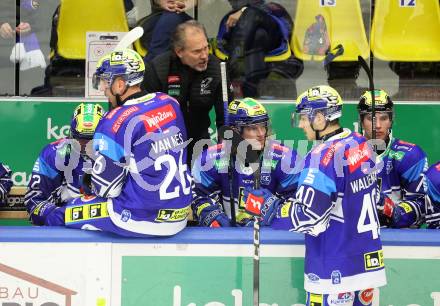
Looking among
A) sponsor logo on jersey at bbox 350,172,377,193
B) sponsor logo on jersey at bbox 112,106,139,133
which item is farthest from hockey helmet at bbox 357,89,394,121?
sponsor logo on jersey at bbox 112,106,139,133

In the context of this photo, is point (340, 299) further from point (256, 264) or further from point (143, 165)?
point (143, 165)

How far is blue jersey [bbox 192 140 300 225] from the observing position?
5.75 metres

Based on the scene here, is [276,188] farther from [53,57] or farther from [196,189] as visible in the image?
[53,57]

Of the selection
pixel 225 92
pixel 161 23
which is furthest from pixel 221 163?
pixel 161 23

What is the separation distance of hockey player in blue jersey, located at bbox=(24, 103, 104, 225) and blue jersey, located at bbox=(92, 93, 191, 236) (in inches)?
37.8

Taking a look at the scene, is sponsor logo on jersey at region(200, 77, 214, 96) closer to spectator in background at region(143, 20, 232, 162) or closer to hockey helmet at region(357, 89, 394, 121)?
spectator in background at region(143, 20, 232, 162)

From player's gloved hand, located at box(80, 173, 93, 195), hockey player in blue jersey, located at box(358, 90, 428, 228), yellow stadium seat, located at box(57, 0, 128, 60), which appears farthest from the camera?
yellow stadium seat, located at box(57, 0, 128, 60)

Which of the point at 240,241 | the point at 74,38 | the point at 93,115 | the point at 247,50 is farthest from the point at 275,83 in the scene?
the point at 240,241

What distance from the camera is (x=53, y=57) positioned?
7441 mm

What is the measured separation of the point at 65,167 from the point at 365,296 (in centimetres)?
217

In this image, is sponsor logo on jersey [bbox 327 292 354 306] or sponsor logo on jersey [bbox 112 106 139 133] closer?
sponsor logo on jersey [bbox 327 292 354 306]

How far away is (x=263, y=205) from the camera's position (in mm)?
4848

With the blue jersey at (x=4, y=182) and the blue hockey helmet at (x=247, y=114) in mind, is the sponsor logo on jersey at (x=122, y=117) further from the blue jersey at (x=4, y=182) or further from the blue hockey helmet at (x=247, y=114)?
the blue jersey at (x=4, y=182)

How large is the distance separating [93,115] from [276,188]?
1181 millimetres
